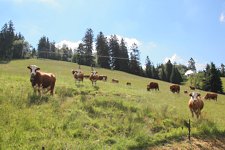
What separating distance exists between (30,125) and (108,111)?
5651 millimetres

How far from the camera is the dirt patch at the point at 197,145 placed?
15.6 meters

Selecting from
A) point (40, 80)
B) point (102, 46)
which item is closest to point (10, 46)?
point (102, 46)

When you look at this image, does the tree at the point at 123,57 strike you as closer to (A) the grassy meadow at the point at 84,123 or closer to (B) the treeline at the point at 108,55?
(B) the treeline at the point at 108,55

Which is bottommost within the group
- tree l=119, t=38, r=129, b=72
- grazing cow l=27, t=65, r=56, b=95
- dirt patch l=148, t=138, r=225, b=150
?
dirt patch l=148, t=138, r=225, b=150

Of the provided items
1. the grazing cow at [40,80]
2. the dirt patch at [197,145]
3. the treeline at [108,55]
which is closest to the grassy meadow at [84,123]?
the dirt patch at [197,145]

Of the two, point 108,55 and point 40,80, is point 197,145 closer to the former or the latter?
point 40,80

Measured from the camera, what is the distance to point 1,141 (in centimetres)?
1238

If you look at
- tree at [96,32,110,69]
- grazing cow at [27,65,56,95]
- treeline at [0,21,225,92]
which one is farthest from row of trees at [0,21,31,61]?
grazing cow at [27,65,56,95]

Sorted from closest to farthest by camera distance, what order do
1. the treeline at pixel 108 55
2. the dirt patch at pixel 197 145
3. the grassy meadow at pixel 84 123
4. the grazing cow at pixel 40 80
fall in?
the grassy meadow at pixel 84 123, the dirt patch at pixel 197 145, the grazing cow at pixel 40 80, the treeline at pixel 108 55

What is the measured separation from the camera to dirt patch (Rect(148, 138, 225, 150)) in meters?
15.6

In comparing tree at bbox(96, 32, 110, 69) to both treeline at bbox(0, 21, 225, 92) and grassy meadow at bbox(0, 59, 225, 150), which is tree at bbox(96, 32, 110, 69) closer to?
treeline at bbox(0, 21, 225, 92)

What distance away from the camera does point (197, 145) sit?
16484 millimetres

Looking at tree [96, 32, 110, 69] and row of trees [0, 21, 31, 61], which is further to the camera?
tree [96, 32, 110, 69]

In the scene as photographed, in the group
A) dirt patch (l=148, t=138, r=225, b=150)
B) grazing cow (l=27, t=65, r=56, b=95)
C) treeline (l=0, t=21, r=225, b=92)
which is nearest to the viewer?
dirt patch (l=148, t=138, r=225, b=150)
